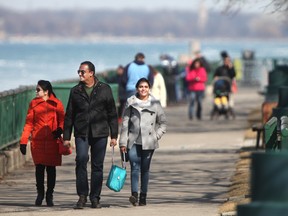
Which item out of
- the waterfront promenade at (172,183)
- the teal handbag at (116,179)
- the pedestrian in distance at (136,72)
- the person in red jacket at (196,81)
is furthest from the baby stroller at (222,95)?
the teal handbag at (116,179)

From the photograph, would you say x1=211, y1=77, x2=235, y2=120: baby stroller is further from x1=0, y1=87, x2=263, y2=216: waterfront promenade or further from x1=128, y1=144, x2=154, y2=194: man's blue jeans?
x1=128, y1=144, x2=154, y2=194: man's blue jeans

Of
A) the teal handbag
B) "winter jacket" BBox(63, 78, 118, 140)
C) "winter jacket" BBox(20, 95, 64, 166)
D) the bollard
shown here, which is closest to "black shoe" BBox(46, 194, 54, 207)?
"winter jacket" BBox(20, 95, 64, 166)

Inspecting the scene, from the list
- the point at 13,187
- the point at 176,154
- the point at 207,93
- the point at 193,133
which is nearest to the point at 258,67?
the point at 207,93

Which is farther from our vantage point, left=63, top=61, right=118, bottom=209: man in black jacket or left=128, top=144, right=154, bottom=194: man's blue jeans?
left=128, top=144, right=154, bottom=194: man's blue jeans

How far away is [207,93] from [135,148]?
35.2 m

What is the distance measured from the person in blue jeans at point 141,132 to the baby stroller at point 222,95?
17.2 m

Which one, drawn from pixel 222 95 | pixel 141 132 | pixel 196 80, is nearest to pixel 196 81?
pixel 196 80

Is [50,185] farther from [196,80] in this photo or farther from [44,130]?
[196,80]

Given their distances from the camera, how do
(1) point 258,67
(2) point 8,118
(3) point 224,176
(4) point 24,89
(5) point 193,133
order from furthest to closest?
(1) point 258,67
(5) point 193,133
(4) point 24,89
(2) point 8,118
(3) point 224,176

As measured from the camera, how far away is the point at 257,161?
8031 millimetres

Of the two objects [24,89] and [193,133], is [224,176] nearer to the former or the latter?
[24,89]

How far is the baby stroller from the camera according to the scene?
104 feet

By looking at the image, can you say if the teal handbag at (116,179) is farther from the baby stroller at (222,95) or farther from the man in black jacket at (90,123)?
the baby stroller at (222,95)

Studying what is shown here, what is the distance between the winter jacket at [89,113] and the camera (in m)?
14.3
